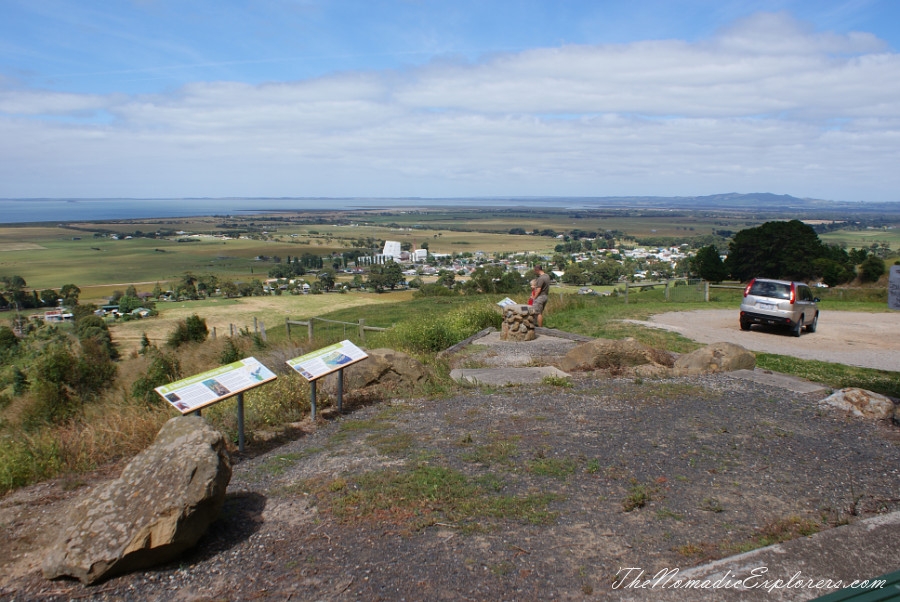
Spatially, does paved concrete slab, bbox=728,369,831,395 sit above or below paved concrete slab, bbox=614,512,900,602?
below

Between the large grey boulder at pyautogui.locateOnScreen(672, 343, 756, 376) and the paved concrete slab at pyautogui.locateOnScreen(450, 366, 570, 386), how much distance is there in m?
2.13

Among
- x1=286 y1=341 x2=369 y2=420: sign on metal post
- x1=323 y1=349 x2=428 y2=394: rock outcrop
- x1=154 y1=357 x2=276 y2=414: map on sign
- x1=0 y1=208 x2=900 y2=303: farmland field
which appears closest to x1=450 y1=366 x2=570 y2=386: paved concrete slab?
x1=323 y1=349 x2=428 y2=394: rock outcrop

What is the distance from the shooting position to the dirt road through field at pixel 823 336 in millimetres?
13281

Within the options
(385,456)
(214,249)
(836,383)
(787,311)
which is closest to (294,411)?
(385,456)

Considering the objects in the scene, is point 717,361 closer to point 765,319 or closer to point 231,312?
point 765,319

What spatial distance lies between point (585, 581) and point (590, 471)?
1.94 meters

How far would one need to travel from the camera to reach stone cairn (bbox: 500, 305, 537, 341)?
14.7m

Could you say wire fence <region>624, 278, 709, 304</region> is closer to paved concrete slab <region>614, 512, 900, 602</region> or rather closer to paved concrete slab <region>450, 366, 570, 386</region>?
paved concrete slab <region>450, 366, 570, 386</region>

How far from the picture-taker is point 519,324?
1473 centimetres

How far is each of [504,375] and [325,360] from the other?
11.9 feet

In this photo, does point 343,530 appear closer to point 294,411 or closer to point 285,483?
point 285,483

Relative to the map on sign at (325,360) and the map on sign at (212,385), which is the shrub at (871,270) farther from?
the map on sign at (212,385)

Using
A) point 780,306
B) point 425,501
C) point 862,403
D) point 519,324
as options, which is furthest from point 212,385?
point 780,306

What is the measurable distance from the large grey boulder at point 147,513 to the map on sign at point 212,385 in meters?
1.03
